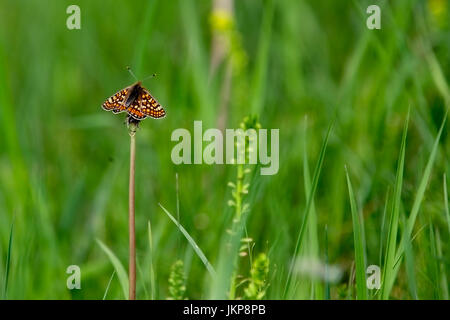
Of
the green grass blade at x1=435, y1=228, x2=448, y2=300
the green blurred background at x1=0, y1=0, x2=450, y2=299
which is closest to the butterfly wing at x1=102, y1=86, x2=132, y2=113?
the green blurred background at x1=0, y1=0, x2=450, y2=299

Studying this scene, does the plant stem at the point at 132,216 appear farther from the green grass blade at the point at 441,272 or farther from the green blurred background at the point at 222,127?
the green grass blade at the point at 441,272

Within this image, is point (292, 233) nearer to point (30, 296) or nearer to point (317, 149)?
point (317, 149)

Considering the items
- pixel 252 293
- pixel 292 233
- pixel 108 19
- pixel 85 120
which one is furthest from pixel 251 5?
pixel 252 293

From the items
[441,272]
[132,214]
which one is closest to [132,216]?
[132,214]

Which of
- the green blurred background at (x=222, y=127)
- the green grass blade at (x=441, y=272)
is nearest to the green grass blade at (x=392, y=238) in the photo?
the green blurred background at (x=222, y=127)

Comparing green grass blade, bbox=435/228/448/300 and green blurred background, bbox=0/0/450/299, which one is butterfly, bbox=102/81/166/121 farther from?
→ green grass blade, bbox=435/228/448/300

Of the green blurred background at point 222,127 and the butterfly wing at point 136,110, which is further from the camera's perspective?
the green blurred background at point 222,127
